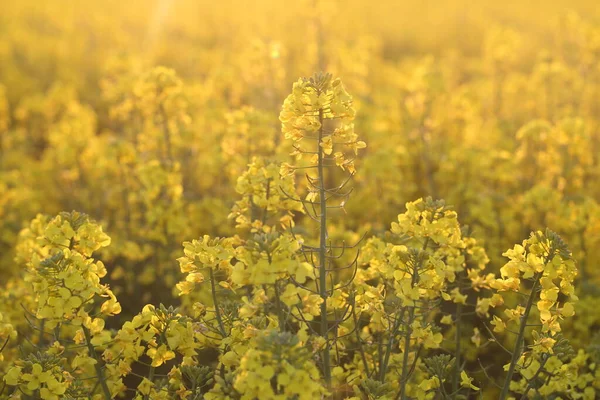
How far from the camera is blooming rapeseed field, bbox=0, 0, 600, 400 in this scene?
12.7 feet

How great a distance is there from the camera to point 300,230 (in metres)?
6.09

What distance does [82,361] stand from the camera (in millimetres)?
4117

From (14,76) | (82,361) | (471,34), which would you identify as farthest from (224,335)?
(471,34)

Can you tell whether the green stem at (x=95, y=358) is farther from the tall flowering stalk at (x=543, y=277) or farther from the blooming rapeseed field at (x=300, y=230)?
the tall flowering stalk at (x=543, y=277)

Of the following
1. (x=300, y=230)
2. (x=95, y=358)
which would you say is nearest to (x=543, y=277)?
(x=300, y=230)

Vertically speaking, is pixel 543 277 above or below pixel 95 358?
above

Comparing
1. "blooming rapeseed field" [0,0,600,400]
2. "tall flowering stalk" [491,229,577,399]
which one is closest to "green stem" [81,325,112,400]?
"blooming rapeseed field" [0,0,600,400]

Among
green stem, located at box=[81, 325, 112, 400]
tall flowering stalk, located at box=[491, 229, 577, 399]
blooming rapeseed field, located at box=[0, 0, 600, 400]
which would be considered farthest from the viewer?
green stem, located at box=[81, 325, 112, 400]

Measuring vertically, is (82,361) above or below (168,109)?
below

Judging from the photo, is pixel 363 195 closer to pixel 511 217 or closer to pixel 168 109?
pixel 511 217

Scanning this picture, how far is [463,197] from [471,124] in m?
2.87

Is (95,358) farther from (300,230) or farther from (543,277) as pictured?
(543,277)

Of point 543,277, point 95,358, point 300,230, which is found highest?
point 543,277

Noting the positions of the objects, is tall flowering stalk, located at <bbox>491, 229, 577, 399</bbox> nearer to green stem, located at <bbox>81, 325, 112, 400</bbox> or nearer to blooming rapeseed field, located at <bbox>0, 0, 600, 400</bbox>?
blooming rapeseed field, located at <bbox>0, 0, 600, 400</bbox>
